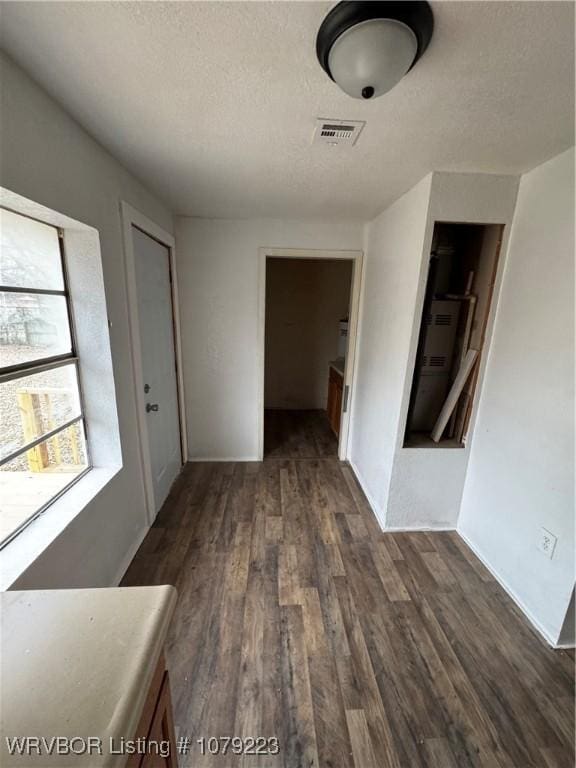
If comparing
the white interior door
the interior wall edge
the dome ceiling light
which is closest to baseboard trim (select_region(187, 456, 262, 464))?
the white interior door

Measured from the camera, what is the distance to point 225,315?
2879 mm

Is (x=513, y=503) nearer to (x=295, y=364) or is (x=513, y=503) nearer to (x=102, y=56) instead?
(x=102, y=56)

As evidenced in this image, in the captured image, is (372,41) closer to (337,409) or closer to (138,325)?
(138,325)

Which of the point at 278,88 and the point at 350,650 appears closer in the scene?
the point at 278,88

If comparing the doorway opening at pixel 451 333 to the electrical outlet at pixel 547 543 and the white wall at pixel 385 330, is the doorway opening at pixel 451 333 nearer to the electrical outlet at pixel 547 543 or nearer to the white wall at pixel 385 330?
the white wall at pixel 385 330

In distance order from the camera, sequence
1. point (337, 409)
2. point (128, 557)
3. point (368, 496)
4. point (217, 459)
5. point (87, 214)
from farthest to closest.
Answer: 1. point (337, 409)
2. point (217, 459)
3. point (368, 496)
4. point (128, 557)
5. point (87, 214)

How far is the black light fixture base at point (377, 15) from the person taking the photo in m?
0.75

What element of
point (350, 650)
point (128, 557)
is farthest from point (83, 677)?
point (128, 557)

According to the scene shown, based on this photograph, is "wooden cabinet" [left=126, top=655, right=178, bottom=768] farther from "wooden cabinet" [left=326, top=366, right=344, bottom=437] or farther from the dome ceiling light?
"wooden cabinet" [left=326, top=366, right=344, bottom=437]

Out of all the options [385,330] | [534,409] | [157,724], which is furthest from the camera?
[385,330]

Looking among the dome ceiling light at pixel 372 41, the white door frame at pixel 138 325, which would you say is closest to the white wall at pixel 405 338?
the dome ceiling light at pixel 372 41

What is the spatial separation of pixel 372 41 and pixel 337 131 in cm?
57

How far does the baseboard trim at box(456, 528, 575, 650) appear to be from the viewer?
149 cm

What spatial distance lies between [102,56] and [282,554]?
8.01ft
